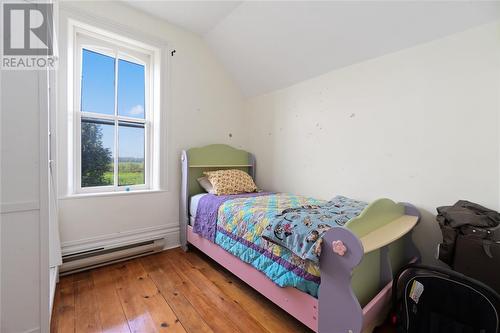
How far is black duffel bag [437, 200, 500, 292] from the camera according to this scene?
1110 millimetres

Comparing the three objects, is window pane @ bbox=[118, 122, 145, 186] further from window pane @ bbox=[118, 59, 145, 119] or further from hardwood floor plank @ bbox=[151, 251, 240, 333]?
hardwood floor plank @ bbox=[151, 251, 240, 333]

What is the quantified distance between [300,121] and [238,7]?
4.25 ft

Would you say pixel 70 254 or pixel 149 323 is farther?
pixel 70 254

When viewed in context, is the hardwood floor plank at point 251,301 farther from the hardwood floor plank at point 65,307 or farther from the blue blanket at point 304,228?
the hardwood floor plank at point 65,307

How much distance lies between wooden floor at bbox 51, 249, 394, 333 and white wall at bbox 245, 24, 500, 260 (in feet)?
4.08

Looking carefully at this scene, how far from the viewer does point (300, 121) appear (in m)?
2.46

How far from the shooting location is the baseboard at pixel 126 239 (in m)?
1.91

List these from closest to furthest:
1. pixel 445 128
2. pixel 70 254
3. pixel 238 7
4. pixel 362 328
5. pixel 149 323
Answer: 1. pixel 362 328
2. pixel 149 323
3. pixel 445 128
4. pixel 70 254
5. pixel 238 7

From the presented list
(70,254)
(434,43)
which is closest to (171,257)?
(70,254)

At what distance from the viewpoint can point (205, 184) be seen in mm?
2514

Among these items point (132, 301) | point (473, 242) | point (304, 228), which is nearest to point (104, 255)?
point (132, 301)

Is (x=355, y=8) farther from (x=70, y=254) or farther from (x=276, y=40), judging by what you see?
(x=70, y=254)

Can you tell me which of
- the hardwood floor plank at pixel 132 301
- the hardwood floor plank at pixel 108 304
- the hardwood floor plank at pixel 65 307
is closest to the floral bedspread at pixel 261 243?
the hardwood floor plank at pixel 132 301

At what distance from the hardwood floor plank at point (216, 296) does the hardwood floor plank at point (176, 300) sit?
0.14 metres
